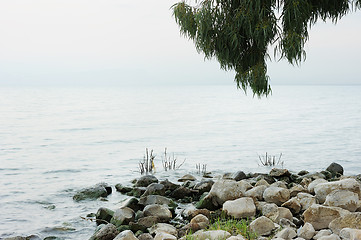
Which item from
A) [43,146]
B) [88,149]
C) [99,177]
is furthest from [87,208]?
[43,146]

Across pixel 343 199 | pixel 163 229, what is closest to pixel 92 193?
pixel 163 229

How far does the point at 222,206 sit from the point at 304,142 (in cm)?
1635

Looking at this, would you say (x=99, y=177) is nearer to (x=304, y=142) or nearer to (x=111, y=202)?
(x=111, y=202)

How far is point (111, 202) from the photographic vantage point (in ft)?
32.6

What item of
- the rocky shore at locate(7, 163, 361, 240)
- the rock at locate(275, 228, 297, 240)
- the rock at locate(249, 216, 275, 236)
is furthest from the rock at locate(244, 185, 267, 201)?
the rock at locate(275, 228, 297, 240)

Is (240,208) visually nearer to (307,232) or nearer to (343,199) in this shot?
(307,232)

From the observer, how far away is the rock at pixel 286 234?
6109 millimetres

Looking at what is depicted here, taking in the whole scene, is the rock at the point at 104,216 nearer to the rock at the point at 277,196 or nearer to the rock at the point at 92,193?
the rock at the point at 92,193

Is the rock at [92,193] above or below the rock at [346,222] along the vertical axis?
below

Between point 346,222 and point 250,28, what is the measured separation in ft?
14.0

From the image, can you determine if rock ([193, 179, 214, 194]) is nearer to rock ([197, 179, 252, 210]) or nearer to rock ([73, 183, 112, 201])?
rock ([197, 179, 252, 210])

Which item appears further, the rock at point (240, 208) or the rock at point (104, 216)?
the rock at point (104, 216)

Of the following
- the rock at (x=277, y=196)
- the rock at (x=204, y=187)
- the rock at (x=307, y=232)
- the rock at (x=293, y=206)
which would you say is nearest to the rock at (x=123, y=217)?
the rock at (x=204, y=187)

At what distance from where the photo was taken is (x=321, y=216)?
6.67 m
